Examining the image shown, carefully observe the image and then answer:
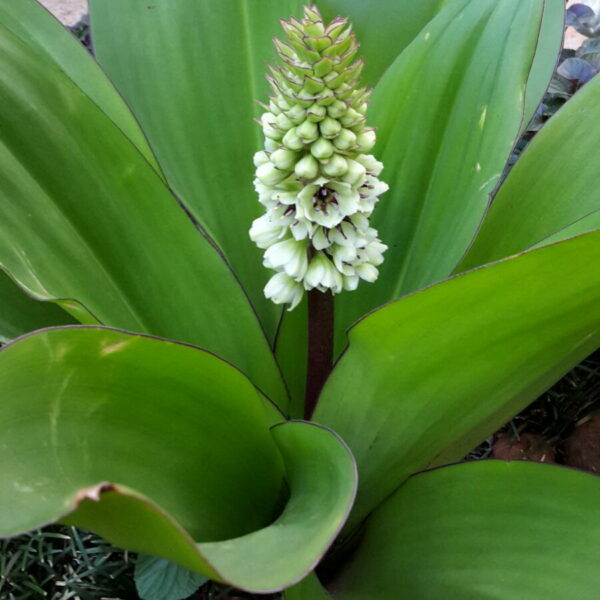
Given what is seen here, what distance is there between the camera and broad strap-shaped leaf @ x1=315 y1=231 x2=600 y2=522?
24.4 inches

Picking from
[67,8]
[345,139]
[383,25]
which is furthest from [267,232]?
[67,8]

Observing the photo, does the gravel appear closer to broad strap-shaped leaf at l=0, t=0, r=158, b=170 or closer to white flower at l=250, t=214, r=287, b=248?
broad strap-shaped leaf at l=0, t=0, r=158, b=170

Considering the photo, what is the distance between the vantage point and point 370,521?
0.95m

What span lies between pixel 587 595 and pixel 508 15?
27.5 inches

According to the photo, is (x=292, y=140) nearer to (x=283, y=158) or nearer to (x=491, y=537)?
(x=283, y=158)

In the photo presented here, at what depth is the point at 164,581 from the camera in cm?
99

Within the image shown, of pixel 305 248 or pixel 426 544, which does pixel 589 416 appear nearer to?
pixel 426 544

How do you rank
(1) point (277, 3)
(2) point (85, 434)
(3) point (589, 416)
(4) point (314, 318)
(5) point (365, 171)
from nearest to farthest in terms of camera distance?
1. (2) point (85, 434)
2. (5) point (365, 171)
3. (4) point (314, 318)
4. (1) point (277, 3)
5. (3) point (589, 416)

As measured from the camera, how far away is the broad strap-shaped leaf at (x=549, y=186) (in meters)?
0.90

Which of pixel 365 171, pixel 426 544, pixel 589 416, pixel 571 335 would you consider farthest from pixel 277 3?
pixel 589 416

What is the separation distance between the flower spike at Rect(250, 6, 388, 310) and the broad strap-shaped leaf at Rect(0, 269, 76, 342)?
0.29 meters

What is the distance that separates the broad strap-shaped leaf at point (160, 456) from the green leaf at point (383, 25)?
630 mm

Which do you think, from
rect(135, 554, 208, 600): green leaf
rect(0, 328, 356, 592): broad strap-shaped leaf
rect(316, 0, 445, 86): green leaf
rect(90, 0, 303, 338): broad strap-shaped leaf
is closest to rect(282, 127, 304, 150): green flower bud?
rect(0, 328, 356, 592): broad strap-shaped leaf

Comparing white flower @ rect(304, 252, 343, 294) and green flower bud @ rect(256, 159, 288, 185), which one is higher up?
green flower bud @ rect(256, 159, 288, 185)
